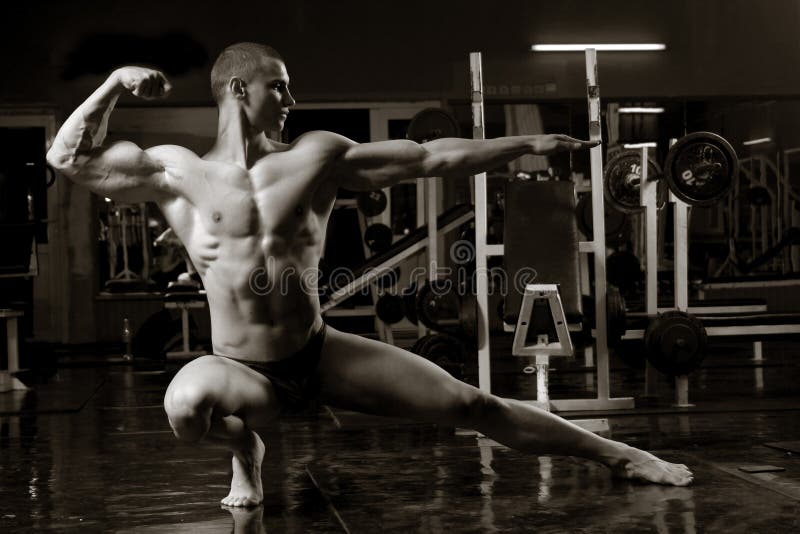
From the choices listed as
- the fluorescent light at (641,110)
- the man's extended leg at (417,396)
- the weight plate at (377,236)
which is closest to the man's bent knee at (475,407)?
the man's extended leg at (417,396)

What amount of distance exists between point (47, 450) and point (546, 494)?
2.19m

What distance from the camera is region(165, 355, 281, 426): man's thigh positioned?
2.39m

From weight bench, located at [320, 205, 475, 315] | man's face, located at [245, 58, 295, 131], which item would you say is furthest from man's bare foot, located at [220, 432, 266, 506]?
weight bench, located at [320, 205, 475, 315]

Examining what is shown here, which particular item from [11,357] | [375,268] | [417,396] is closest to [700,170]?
[375,268]

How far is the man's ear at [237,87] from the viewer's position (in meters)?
2.60

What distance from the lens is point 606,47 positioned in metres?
9.76

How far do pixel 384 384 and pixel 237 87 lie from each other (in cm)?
87

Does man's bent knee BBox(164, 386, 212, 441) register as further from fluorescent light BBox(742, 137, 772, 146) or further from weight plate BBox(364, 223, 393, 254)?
fluorescent light BBox(742, 137, 772, 146)

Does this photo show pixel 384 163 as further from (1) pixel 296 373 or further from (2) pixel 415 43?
(2) pixel 415 43

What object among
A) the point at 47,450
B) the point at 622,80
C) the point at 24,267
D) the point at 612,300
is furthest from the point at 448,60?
the point at 47,450

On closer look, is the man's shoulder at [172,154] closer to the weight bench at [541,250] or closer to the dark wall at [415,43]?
the weight bench at [541,250]

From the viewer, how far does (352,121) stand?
9617 mm

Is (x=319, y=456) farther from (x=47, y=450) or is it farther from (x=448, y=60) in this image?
(x=448, y=60)

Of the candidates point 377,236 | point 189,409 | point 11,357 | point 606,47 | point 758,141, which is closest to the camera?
point 189,409
